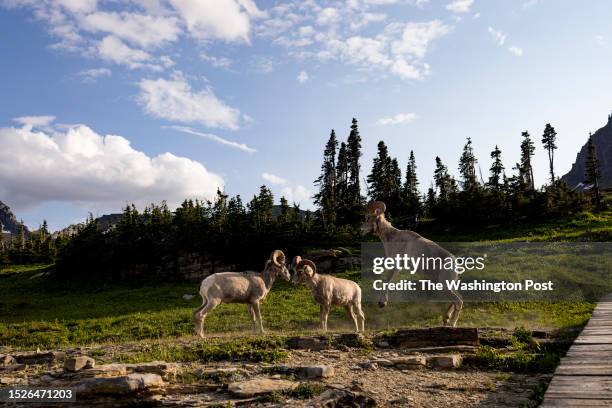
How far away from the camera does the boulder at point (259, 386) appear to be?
877 cm

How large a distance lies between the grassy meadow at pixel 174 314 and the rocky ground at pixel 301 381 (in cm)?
493

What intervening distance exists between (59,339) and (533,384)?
23281 millimetres

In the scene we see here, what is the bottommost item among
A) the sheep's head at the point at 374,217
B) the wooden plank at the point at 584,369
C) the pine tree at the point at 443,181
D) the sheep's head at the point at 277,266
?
the wooden plank at the point at 584,369

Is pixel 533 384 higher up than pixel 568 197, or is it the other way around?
pixel 568 197

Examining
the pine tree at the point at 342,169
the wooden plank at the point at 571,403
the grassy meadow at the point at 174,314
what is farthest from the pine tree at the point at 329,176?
the wooden plank at the point at 571,403

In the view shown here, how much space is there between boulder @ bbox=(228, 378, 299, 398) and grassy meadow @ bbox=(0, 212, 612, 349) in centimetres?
622

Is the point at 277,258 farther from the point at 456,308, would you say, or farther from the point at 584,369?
the point at 584,369

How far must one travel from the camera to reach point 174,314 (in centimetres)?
2964

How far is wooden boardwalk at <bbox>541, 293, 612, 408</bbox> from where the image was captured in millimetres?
5844

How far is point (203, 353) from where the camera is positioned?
11.6 meters

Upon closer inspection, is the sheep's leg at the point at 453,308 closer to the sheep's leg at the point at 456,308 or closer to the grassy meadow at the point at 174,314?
the sheep's leg at the point at 456,308

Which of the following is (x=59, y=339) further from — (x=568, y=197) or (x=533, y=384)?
(x=568, y=197)

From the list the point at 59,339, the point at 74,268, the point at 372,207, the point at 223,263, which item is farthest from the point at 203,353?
the point at 74,268

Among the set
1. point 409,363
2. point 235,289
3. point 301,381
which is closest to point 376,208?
point 409,363
